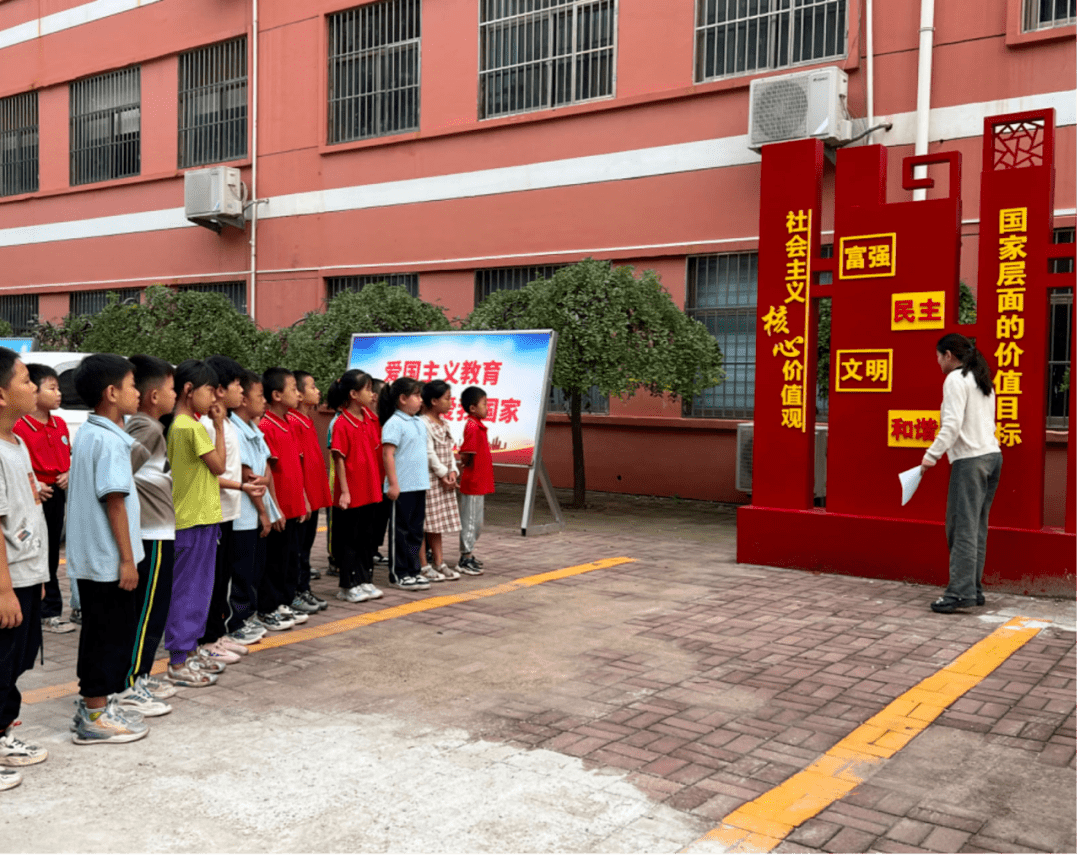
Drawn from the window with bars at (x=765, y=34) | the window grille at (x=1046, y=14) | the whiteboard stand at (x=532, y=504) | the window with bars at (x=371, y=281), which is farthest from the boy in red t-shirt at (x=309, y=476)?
the window grille at (x=1046, y=14)

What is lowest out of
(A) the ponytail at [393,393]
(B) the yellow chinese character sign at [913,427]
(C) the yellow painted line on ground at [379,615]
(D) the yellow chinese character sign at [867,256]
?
→ (C) the yellow painted line on ground at [379,615]

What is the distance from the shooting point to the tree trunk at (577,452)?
10.3 meters

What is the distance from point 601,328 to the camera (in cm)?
920

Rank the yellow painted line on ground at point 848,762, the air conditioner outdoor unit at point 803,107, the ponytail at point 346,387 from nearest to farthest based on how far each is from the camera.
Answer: the yellow painted line on ground at point 848,762, the ponytail at point 346,387, the air conditioner outdoor unit at point 803,107

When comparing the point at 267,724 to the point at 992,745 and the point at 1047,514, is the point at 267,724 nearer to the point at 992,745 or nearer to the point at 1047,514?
the point at 992,745

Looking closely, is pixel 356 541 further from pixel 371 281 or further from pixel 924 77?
pixel 371 281

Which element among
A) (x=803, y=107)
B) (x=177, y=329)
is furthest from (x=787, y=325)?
(x=177, y=329)

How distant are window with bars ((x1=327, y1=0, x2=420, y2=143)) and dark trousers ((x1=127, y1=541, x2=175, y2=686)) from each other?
10294 mm

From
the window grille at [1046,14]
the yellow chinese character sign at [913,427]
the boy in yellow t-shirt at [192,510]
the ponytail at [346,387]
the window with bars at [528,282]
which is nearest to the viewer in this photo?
the boy in yellow t-shirt at [192,510]

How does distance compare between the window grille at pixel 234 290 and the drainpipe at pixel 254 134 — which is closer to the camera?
the drainpipe at pixel 254 134

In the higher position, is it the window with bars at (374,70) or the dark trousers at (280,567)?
the window with bars at (374,70)

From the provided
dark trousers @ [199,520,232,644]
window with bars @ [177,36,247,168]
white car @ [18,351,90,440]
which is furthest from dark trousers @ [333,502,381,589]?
window with bars @ [177,36,247,168]

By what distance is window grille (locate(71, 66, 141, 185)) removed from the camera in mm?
16578

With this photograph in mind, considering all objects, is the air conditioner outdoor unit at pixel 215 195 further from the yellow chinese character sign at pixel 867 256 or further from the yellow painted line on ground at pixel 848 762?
the yellow painted line on ground at pixel 848 762
